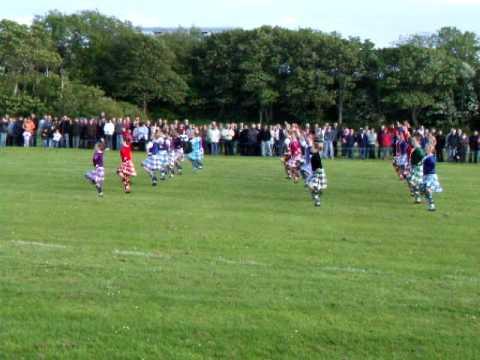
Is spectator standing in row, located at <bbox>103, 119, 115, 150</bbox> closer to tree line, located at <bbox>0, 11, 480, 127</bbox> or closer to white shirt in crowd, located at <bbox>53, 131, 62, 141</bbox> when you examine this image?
white shirt in crowd, located at <bbox>53, 131, 62, 141</bbox>

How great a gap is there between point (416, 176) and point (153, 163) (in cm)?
868

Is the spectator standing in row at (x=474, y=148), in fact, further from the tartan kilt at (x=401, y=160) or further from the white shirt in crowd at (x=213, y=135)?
the tartan kilt at (x=401, y=160)

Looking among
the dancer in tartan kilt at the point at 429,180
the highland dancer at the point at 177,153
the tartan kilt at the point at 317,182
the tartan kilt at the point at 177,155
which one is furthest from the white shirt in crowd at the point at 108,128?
the dancer in tartan kilt at the point at 429,180

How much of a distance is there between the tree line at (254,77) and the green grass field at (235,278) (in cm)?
4199

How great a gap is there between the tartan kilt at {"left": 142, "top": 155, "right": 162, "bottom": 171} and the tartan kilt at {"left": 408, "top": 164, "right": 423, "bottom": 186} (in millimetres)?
8389

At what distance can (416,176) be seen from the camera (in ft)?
71.3

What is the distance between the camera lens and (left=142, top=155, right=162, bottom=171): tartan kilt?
83.4 feet

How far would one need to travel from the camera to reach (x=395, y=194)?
76.6 ft

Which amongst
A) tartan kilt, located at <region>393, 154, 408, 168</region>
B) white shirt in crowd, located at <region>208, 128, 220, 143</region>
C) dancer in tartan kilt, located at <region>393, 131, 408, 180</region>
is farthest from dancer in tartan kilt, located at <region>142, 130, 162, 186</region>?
white shirt in crowd, located at <region>208, 128, 220, 143</region>

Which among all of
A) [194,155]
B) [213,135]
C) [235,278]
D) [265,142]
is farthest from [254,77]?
[235,278]

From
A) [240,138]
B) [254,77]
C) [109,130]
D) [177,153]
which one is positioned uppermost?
[254,77]

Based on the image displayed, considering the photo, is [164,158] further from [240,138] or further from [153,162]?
[240,138]

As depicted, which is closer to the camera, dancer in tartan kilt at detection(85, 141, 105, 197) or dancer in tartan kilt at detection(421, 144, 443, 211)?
dancer in tartan kilt at detection(421, 144, 443, 211)

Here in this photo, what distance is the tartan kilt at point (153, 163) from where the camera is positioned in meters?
25.4
